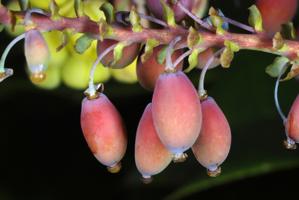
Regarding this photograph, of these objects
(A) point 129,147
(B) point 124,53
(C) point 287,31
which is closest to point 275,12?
(C) point 287,31

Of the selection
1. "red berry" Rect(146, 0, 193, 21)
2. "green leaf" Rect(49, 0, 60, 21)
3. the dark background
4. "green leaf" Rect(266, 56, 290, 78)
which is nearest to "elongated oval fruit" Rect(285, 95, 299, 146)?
"green leaf" Rect(266, 56, 290, 78)

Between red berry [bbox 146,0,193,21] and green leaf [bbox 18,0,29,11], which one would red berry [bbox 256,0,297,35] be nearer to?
red berry [bbox 146,0,193,21]

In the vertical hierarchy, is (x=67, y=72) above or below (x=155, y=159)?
below

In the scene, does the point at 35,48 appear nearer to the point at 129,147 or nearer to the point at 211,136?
the point at 211,136

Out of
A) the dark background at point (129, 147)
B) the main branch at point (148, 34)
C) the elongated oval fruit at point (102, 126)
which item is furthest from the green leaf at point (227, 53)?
the dark background at point (129, 147)

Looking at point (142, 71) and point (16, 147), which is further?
point (16, 147)

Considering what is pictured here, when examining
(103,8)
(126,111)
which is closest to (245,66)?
→ (126,111)

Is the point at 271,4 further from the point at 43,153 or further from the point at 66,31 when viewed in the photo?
the point at 43,153
